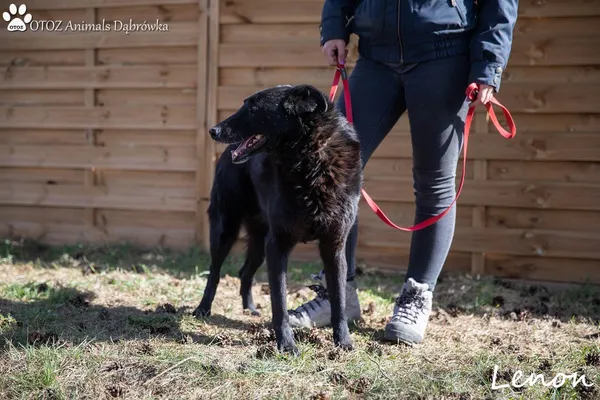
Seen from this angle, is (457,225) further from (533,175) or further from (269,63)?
(269,63)

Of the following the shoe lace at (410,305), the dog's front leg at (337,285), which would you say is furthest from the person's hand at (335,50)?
the shoe lace at (410,305)

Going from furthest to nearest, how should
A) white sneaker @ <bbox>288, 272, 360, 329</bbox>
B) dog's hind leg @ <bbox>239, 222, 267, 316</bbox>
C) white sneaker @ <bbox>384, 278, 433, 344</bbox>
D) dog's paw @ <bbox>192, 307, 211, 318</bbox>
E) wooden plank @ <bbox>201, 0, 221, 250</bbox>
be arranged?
wooden plank @ <bbox>201, 0, 221, 250</bbox> < dog's hind leg @ <bbox>239, 222, 267, 316</bbox> < dog's paw @ <bbox>192, 307, 211, 318</bbox> < white sneaker @ <bbox>288, 272, 360, 329</bbox> < white sneaker @ <bbox>384, 278, 433, 344</bbox>

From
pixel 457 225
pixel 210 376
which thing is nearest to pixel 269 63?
pixel 457 225

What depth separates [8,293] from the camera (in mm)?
4047

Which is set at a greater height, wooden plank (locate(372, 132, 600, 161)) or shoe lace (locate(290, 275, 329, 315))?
wooden plank (locate(372, 132, 600, 161))

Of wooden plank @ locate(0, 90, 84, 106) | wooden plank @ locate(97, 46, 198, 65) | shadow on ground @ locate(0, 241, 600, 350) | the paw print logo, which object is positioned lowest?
shadow on ground @ locate(0, 241, 600, 350)

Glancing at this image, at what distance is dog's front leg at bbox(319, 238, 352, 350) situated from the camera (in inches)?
122

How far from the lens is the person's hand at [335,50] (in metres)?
3.34

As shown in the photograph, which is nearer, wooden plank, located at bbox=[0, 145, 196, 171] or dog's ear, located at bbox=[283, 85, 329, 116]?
dog's ear, located at bbox=[283, 85, 329, 116]

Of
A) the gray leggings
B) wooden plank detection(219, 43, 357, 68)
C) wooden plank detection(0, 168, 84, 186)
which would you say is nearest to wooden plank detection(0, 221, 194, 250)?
wooden plank detection(0, 168, 84, 186)

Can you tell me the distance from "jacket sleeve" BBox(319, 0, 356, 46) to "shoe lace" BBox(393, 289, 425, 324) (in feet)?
4.21

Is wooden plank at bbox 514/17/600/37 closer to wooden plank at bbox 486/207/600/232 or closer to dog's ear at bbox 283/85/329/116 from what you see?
wooden plank at bbox 486/207/600/232

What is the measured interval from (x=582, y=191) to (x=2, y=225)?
4860 mm

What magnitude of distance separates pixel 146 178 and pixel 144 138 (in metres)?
0.34
